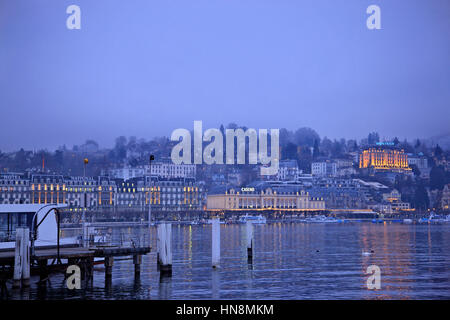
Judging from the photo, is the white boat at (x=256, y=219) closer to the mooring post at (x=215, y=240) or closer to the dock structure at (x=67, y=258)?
the mooring post at (x=215, y=240)

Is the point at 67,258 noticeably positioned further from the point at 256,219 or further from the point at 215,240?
the point at 256,219

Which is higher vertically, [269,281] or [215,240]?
[215,240]

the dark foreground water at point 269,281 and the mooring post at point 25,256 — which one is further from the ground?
the mooring post at point 25,256

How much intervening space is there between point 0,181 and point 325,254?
119 meters

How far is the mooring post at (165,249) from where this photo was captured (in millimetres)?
29470

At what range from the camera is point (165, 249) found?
99.5 feet

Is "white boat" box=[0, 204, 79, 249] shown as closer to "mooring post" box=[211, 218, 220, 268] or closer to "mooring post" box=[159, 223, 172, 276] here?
"mooring post" box=[159, 223, 172, 276]

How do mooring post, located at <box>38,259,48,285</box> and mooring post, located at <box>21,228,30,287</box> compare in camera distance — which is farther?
mooring post, located at <box>38,259,48,285</box>

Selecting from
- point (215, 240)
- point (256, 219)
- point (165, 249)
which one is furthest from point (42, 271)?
point (256, 219)

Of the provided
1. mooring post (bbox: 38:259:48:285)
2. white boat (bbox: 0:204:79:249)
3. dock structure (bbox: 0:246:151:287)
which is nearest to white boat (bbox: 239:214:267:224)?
white boat (bbox: 0:204:79:249)

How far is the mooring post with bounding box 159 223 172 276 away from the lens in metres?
29.5

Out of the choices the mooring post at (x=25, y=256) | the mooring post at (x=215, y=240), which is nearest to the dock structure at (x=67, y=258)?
the mooring post at (x=25, y=256)
